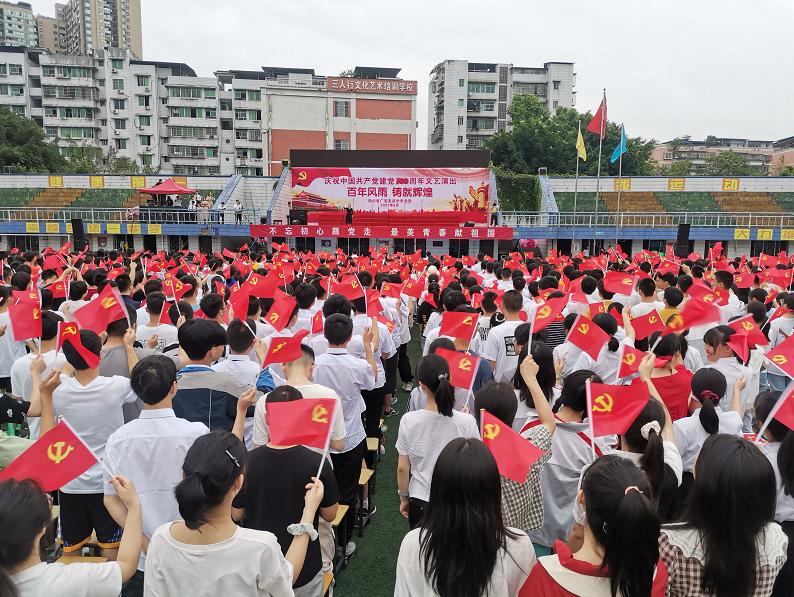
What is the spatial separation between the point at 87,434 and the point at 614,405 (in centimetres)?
274

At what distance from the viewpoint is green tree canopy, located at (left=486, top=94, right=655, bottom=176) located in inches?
1581

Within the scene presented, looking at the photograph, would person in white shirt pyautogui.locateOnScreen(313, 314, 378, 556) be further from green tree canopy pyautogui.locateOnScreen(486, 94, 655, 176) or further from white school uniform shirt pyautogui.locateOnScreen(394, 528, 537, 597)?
green tree canopy pyautogui.locateOnScreen(486, 94, 655, 176)

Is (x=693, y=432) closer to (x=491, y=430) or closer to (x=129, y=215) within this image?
(x=491, y=430)

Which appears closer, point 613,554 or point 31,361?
point 613,554

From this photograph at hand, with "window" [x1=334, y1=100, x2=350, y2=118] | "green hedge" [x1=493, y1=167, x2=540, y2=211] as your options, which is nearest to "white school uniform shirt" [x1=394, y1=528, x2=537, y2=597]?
"green hedge" [x1=493, y1=167, x2=540, y2=211]

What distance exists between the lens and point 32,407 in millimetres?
3141

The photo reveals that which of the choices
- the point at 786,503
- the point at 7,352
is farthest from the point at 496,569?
the point at 7,352

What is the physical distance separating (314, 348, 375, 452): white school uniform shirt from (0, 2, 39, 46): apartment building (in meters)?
125

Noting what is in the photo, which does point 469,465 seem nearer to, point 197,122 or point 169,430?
point 169,430

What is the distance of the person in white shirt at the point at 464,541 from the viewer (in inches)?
74.4

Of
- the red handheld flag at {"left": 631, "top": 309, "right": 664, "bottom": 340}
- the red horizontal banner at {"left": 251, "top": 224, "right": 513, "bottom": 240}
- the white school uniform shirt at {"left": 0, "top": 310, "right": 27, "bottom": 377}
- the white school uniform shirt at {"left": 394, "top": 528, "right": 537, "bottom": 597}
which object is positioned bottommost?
the white school uniform shirt at {"left": 0, "top": 310, "right": 27, "bottom": 377}

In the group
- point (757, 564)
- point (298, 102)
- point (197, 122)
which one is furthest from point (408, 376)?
point (197, 122)

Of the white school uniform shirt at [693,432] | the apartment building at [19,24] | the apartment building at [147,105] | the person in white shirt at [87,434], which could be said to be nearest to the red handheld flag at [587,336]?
the white school uniform shirt at [693,432]

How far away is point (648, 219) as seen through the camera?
24.8 metres
